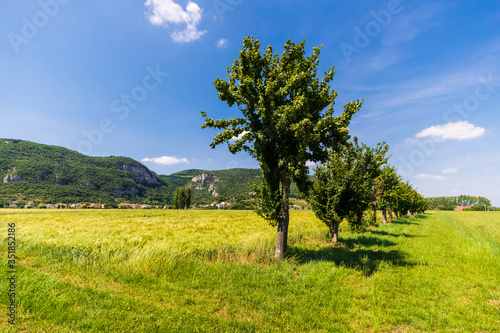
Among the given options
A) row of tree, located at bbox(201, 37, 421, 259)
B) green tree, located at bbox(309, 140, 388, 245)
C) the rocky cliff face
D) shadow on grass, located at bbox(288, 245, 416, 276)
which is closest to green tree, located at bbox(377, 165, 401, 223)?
green tree, located at bbox(309, 140, 388, 245)

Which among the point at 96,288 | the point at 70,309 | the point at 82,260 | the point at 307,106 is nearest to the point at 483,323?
the point at 307,106

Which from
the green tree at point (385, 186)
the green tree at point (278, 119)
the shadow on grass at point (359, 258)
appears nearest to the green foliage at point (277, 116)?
the green tree at point (278, 119)

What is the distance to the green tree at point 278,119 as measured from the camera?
1010 centimetres

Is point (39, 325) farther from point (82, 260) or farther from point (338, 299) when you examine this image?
point (338, 299)

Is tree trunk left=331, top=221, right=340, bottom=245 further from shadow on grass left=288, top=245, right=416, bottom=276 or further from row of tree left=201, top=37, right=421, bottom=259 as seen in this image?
row of tree left=201, top=37, right=421, bottom=259

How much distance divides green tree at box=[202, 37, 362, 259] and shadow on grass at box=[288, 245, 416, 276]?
77.2 inches

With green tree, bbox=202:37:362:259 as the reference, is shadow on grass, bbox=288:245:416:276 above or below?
below

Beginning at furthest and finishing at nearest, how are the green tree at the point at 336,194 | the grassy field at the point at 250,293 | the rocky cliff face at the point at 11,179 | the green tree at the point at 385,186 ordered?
1. the rocky cliff face at the point at 11,179
2. the green tree at the point at 385,186
3. the green tree at the point at 336,194
4. the grassy field at the point at 250,293

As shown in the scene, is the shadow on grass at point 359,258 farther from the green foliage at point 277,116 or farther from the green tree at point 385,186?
the green tree at point 385,186

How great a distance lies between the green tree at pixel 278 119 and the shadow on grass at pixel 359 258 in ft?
6.43

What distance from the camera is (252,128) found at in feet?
35.8

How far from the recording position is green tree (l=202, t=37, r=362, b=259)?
1010cm

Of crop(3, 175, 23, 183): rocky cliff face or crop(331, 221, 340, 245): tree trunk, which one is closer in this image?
crop(331, 221, 340, 245): tree trunk

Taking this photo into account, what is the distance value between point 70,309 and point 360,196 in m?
17.6
